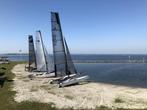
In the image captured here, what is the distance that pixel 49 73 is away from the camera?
38.8m

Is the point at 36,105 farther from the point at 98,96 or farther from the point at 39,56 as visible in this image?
the point at 39,56

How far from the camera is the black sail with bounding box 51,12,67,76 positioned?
102ft

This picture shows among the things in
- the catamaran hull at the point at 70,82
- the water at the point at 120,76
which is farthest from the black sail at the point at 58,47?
the water at the point at 120,76

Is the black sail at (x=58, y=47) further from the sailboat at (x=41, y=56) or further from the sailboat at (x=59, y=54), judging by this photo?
the sailboat at (x=41, y=56)

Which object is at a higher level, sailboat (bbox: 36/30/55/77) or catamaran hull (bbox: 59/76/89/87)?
sailboat (bbox: 36/30/55/77)

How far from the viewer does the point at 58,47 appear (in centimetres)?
3166

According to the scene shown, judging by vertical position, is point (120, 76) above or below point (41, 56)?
below

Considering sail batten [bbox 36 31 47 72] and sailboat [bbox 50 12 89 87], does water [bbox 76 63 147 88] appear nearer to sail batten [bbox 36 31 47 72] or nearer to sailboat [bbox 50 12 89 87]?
sailboat [bbox 50 12 89 87]

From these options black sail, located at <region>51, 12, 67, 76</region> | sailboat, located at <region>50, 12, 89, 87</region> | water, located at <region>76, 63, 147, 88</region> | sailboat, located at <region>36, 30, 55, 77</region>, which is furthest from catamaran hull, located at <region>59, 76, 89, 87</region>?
sailboat, located at <region>36, 30, 55, 77</region>

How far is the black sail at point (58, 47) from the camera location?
102 feet

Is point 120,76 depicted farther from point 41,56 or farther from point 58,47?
point 58,47

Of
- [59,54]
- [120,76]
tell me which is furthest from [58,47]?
[120,76]

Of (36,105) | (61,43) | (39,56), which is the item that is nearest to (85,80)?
(61,43)

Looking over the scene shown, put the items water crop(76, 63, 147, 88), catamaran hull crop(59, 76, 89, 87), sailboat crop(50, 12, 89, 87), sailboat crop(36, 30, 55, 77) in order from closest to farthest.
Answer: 1. catamaran hull crop(59, 76, 89, 87)
2. sailboat crop(50, 12, 89, 87)
3. water crop(76, 63, 147, 88)
4. sailboat crop(36, 30, 55, 77)
